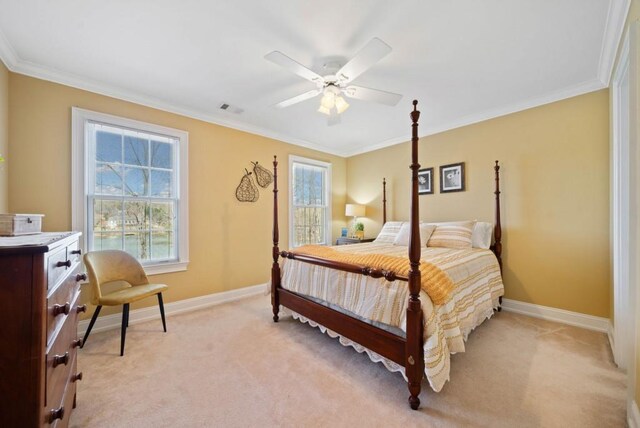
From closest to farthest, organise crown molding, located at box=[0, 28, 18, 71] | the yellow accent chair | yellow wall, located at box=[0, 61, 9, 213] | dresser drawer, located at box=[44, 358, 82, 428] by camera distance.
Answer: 1. dresser drawer, located at box=[44, 358, 82, 428]
2. crown molding, located at box=[0, 28, 18, 71]
3. yellow wall, located at box=[0, 61, 9, 213]
4. the yellow accent chair

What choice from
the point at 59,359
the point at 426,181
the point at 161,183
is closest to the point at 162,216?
the point at 161,183

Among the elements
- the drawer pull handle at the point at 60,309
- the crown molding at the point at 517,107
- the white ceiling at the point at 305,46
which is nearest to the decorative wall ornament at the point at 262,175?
the white ceiling at the point at 305,46

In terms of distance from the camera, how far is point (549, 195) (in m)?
2.84

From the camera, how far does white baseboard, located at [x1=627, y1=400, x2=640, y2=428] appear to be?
1295 mm

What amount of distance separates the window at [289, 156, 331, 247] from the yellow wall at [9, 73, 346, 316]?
0.48 ft

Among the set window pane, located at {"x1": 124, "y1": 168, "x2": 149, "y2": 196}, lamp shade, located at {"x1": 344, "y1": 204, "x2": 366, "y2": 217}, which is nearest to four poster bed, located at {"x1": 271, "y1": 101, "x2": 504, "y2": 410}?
window pane, located at {"x1": 124, "y1": 168, "x2": 149, "y2": 196}

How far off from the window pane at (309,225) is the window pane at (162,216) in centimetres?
188

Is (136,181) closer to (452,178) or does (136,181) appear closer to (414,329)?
(414,329)

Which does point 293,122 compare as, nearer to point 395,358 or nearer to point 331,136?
point 331,136

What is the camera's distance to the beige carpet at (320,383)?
1483mm

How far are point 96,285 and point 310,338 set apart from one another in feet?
6.30

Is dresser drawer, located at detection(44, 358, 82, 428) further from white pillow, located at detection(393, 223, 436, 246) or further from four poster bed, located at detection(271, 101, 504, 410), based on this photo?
white pillow, located at detection(393, 223, 436, 246)

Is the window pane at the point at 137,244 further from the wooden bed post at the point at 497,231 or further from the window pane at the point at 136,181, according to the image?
the wooden bed post at the point at 497,231

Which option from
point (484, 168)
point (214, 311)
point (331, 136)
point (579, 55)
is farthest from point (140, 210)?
point (579, 55)
